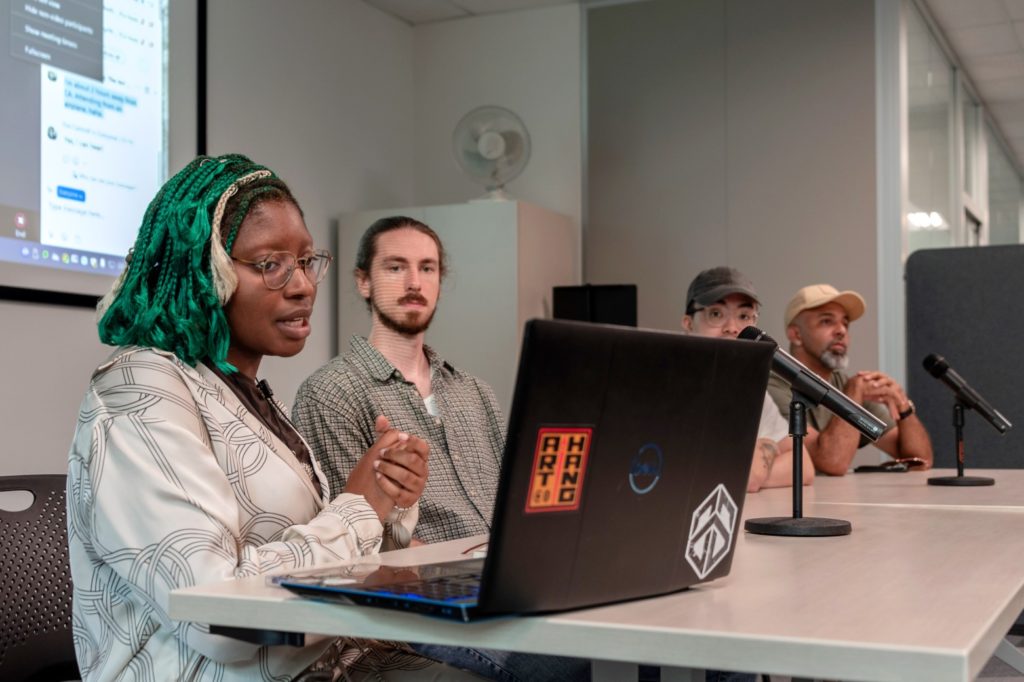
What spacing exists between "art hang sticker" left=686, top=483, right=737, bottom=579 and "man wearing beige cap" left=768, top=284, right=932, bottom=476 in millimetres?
1912

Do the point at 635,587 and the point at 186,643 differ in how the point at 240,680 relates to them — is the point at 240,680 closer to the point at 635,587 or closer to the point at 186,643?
the point at 186,643

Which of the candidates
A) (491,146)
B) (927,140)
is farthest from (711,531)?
(927,140)

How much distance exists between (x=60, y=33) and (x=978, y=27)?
444cm

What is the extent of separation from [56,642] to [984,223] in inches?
260

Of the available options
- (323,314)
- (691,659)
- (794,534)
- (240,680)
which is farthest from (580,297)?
(691,659)

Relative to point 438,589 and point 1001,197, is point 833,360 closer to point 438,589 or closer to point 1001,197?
point 438,589

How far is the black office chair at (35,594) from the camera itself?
5.02 ft

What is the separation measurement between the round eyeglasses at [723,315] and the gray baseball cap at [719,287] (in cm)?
3

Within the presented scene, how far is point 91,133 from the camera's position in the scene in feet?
11.8

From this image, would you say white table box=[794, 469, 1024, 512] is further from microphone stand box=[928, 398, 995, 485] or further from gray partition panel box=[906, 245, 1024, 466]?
gray partition panel box=[906, 245, 1024, 466]

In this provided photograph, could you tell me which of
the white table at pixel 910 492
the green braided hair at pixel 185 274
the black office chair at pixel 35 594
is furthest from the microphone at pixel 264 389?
the white table at pixel 910 492

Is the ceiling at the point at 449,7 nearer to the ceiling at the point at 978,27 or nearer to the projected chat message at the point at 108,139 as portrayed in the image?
the ceiling at the point at 978,27

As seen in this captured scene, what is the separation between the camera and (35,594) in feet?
5.18

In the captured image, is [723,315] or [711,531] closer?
[711,531]
